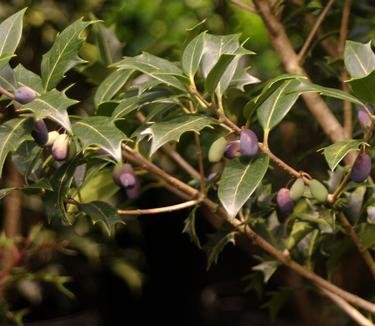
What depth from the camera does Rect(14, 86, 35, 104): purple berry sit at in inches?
30.7

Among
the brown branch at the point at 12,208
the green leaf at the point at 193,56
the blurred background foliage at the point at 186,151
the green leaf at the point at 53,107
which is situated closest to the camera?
the green leaf at the point at 53,107

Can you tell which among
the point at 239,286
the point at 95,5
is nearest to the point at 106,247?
the point at 239,286

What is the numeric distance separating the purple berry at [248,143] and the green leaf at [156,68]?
9cm

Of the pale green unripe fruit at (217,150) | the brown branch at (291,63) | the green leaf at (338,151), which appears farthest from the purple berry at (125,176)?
the brown branch at (291,63)

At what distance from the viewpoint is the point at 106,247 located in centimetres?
216

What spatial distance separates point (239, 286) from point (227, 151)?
1558 mm

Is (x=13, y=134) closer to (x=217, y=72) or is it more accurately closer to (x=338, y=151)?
(x=217, y=72)

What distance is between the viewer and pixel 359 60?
2.81 ft

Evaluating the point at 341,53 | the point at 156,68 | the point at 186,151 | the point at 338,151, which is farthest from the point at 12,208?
the point at 338,151

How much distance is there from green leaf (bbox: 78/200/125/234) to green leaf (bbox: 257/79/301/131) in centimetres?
21

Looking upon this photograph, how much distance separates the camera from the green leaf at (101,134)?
0.74m

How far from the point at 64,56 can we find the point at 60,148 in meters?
0.11

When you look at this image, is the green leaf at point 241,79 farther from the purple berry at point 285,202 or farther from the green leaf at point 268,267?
the green leaf at point 268,267

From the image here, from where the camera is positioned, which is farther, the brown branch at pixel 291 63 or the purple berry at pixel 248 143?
the brown branch at pixel 291 63
